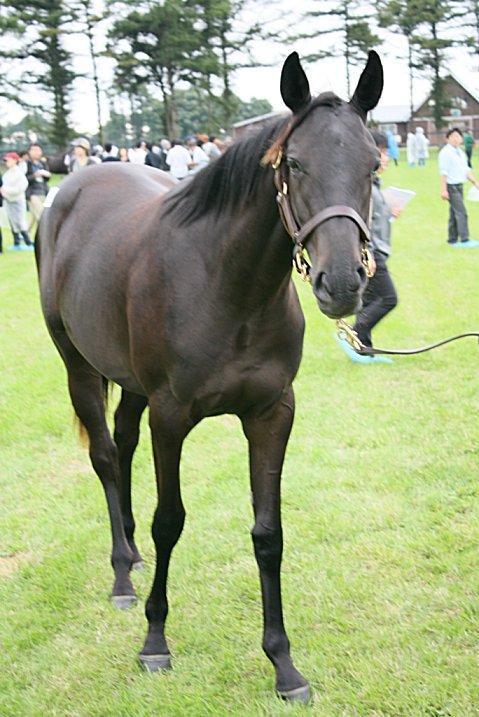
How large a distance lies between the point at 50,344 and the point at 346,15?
156 ft

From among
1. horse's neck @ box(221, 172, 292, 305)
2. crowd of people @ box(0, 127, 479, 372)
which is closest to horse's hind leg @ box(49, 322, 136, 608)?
crowd of people @ box(0, 127, 479, 372)

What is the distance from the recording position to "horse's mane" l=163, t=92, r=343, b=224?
2738 millimetres

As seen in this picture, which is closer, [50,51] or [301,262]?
[301,262]

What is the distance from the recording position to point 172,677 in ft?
11.6

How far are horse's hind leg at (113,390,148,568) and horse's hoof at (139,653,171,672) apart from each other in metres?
1.04

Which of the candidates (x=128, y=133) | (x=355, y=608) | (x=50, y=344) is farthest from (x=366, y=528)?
(x=128, y=133)

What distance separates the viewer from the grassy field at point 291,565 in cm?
341

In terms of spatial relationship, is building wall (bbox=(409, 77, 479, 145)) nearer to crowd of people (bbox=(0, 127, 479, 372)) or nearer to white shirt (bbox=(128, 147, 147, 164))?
white shirt (bbox=(128, 147, 147, 164))

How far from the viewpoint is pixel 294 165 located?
105 inches

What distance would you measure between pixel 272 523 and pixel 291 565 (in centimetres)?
96

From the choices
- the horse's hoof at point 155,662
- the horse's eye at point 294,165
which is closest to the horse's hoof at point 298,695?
the horse's hoof at point 155,662

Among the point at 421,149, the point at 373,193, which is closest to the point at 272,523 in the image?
the point at 373,193

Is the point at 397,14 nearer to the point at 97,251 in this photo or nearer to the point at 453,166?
the point at 453,166

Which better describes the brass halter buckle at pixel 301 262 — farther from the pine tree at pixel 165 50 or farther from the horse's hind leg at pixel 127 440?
the pine tree at pixel 165 50
